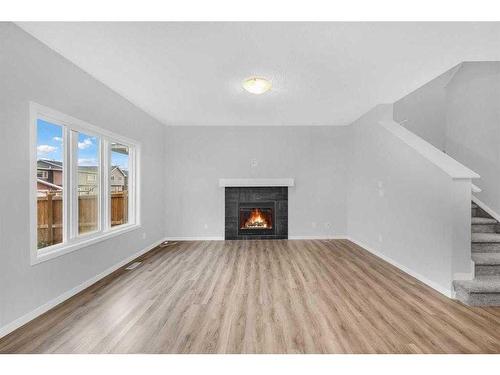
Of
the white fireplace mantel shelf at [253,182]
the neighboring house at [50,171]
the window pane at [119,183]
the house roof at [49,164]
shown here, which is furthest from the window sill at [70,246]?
the white fireplace mantel shelf at [253,182]

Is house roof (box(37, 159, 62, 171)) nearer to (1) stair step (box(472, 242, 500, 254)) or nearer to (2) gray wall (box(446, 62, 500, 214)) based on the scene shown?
(1) stair step (box(472, 242, 500, 254))

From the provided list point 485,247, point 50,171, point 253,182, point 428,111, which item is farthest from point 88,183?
point 428,111

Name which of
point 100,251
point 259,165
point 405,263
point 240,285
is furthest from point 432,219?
point 100,251

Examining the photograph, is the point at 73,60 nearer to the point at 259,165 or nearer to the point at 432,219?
the point at 259,165

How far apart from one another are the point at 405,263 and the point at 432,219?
34.1 inches

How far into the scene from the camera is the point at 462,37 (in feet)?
7.09

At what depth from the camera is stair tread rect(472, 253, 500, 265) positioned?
2711 millimetres

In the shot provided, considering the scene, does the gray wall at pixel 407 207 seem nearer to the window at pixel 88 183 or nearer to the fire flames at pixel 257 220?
the fire flames at pixel 257 220

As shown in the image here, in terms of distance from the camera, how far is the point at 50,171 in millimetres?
2578

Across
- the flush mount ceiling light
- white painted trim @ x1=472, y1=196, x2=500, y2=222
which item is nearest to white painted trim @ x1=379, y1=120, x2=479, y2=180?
white painted trim @ x1=472, y1=196, x2=500, y2=222

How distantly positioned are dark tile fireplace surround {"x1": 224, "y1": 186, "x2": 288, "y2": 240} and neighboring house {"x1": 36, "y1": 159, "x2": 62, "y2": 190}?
3.31 meters

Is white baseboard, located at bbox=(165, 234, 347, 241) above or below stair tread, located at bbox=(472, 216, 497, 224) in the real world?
below

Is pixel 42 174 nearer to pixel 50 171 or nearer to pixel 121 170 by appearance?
pixel 50 171

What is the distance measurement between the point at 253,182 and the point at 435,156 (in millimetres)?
3393
